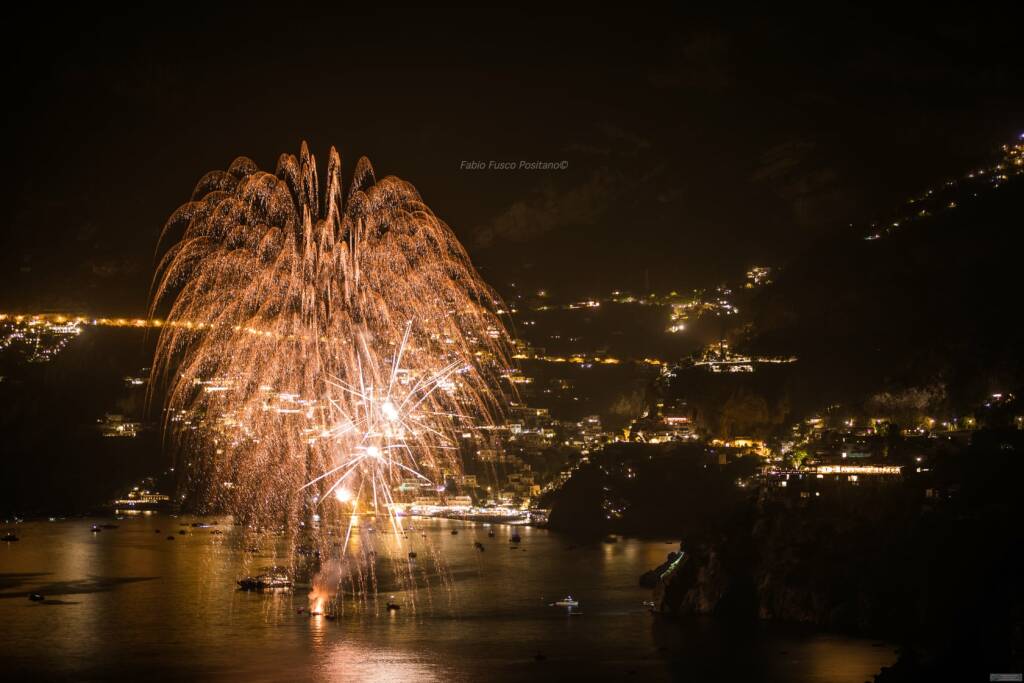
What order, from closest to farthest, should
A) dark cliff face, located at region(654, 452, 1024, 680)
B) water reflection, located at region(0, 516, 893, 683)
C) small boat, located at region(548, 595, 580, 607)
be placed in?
water reflection, located at region(0, 516, 893, 683), dark cliff face, located at region(654, 452, 1024, 680), small boat, located at region(548, 595, 580, 607)

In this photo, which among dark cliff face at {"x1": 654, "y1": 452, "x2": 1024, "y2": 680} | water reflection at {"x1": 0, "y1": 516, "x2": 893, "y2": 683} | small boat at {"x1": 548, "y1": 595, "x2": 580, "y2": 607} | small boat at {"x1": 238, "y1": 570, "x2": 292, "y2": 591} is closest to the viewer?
water reflection at {"x1": 0, "y1": 516, "x2": 893, "y2": 683}

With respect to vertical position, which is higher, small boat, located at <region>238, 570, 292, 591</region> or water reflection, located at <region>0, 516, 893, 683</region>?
small boat, located at <region>238, 570, 292, 591</region>

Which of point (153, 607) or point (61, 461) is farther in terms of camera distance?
point (61, 461)

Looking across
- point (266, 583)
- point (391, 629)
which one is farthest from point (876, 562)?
point (266, 583)

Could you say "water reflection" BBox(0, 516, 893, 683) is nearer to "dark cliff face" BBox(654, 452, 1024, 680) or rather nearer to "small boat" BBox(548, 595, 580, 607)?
"small boat" BBox(548, 595, 580, 607)

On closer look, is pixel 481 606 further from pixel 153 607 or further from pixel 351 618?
pixel 153 607

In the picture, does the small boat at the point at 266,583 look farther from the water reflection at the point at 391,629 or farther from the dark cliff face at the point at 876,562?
the dark cliff face at the point at 876,562

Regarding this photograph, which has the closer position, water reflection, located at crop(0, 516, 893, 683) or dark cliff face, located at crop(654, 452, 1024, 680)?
water reflection, located at crop(0, 516, 893, 683)

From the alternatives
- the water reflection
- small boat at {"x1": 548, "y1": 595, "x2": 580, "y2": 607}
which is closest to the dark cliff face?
the water reflection

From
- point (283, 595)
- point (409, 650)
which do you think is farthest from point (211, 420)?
point (409, 650)

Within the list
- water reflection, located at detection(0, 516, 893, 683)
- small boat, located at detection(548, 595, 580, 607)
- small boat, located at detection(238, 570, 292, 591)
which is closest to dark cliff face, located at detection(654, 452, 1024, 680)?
water reflection, located at detection(0, 516, 893, 683)

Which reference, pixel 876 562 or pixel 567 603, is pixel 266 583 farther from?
pixel 876 562
